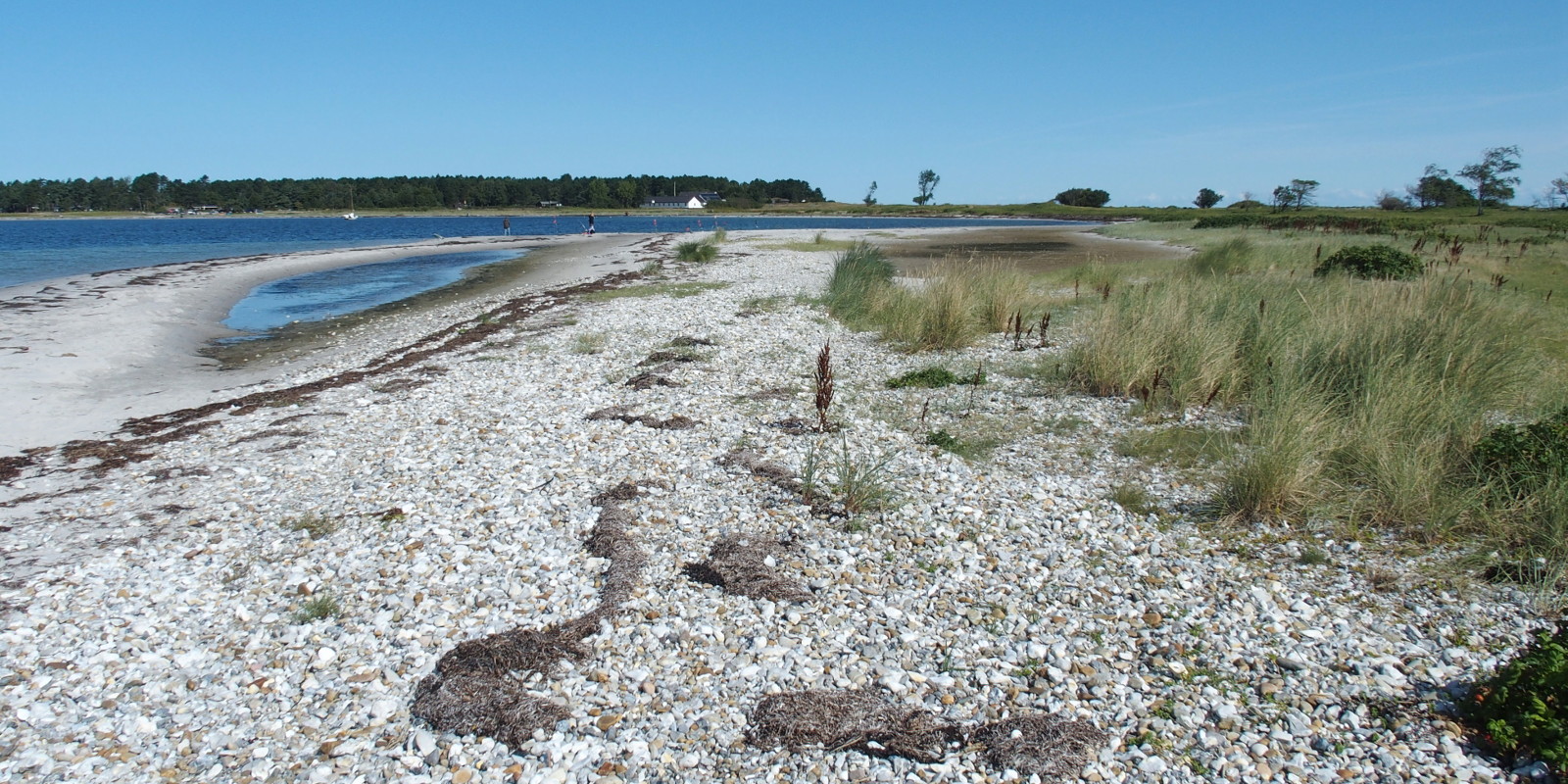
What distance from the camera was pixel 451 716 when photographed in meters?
4.56

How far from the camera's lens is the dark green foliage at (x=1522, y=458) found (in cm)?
635

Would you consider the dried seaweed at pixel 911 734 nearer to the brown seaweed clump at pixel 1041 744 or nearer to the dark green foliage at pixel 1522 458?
the brown seaweed clump at pixel 1041 744

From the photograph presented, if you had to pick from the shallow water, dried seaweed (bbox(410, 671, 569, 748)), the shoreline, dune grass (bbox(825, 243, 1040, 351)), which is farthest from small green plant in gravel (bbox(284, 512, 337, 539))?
the shallow water

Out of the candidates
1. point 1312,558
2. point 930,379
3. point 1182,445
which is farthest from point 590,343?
point 1312,558

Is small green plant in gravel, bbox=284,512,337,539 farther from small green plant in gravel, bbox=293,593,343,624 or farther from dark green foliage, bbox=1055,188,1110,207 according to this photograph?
dark green foliage, bbox=1055,188,1110,207

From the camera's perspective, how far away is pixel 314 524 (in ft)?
23.6

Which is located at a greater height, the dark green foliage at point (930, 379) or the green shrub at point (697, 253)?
the green shrub at point (697, 253)

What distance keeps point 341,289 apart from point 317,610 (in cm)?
2878

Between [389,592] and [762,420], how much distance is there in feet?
16.5

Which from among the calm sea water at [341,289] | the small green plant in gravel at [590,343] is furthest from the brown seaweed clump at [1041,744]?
the calm sea water at [341,289]

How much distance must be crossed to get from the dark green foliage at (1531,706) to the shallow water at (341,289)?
2328cm

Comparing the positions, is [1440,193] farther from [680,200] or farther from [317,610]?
[680,200]

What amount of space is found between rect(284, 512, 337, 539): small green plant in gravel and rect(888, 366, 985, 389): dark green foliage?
7276 millimetres

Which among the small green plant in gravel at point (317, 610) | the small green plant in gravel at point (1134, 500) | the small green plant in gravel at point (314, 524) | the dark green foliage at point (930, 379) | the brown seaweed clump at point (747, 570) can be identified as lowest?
the small green plant in gravel at point (317, 610)
